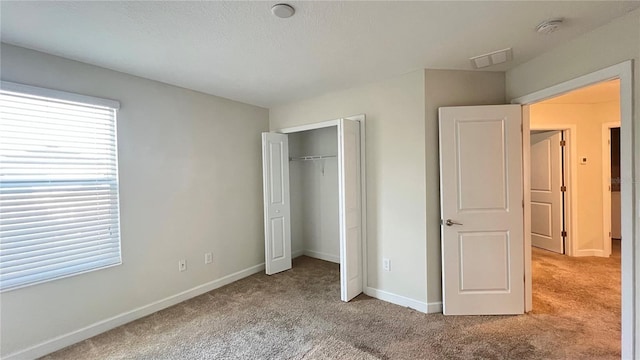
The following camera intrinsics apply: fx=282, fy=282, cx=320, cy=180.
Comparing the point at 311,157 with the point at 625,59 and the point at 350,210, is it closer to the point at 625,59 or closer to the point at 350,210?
the point at 350,210

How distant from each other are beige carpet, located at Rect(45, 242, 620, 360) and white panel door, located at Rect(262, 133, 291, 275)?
69cm

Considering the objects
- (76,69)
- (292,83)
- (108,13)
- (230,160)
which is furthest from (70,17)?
(230,160)

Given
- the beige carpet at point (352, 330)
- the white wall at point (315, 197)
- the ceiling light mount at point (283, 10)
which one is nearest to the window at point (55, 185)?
the beige carpet at point (352, 330)

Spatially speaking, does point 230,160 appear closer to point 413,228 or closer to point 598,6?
point 413,228

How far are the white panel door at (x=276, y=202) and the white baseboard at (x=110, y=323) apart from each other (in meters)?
0.58

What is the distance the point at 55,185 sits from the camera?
2297mm

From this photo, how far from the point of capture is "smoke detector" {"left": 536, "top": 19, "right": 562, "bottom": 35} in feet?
6.18

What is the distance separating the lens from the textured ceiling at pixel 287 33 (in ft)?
5.58

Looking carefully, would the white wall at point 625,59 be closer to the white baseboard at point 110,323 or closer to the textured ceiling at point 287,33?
the textured ceiling at point 287,33

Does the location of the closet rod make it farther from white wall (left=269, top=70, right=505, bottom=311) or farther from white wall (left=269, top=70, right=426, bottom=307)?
white wall (left=269, top=70, right=505, bottom=311)

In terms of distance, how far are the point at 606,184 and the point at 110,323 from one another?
671cm

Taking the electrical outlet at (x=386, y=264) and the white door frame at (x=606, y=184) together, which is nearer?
the electrical outlet at (x=386, y=264)

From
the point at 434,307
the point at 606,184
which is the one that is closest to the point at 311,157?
the point at 434,307

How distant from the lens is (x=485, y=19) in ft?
6.08
